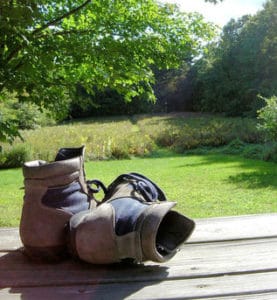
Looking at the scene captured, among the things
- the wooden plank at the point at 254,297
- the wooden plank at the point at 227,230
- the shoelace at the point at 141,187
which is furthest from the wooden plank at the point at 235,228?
the wooden plank at the point at 254,297

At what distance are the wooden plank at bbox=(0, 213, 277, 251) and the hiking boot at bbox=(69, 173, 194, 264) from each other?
265 mm

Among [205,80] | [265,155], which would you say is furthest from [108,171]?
[205,80]

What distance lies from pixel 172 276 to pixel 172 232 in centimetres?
23

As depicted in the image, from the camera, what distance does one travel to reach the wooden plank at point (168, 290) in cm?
129

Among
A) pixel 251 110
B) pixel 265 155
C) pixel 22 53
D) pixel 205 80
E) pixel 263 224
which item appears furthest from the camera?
pixel 205 80

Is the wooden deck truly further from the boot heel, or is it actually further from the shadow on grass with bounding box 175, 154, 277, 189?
the shadow on grass with bounding box 175, 154, 277, 189

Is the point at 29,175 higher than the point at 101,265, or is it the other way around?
the point at 29,175

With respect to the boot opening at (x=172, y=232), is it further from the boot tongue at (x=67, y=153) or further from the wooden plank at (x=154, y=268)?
the boot tongue at (x=67, y=153)

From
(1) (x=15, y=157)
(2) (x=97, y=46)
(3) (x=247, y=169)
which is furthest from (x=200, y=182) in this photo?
(1) (x=15, y=157)

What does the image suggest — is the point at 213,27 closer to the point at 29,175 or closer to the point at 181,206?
the point at 181,206

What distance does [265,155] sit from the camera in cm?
1373

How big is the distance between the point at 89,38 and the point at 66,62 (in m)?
0.38

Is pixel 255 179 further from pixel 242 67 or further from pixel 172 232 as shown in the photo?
pixel 242 67

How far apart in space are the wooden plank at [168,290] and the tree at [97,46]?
2.86m
